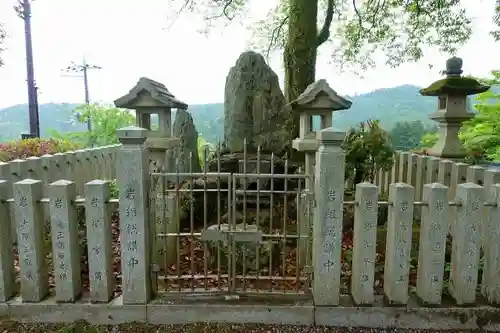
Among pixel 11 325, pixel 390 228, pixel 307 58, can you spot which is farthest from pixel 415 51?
pixel 11 325

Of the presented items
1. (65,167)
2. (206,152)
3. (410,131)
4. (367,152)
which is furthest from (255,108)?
(410,131)

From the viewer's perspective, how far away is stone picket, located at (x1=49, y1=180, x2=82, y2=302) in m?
3.00

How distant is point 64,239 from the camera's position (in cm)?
304

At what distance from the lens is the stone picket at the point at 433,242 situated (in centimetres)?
301

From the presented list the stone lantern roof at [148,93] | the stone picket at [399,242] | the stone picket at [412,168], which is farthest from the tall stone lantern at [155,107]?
the stone picket at [412,168]

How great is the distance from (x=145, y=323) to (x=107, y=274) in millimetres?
555

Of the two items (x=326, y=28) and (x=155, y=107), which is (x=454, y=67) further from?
(x=155, y=107)

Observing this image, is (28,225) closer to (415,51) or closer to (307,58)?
(307,58)

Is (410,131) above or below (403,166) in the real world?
above

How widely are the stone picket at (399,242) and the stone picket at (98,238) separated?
2.53 meters

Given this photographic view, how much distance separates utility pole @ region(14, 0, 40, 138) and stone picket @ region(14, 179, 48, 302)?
1075cm

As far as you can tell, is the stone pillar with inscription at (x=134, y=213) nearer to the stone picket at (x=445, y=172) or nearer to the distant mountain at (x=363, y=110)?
the stone picket at (x=445, y=172)

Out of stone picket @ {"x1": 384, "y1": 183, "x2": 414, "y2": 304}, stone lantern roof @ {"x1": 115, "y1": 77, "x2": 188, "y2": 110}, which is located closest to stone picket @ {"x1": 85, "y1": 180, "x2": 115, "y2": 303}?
stone lantern roof @ {"x1": 115, "y1": 77, "x2": 188, "y2": 110}

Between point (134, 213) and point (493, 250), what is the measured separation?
322 cm
